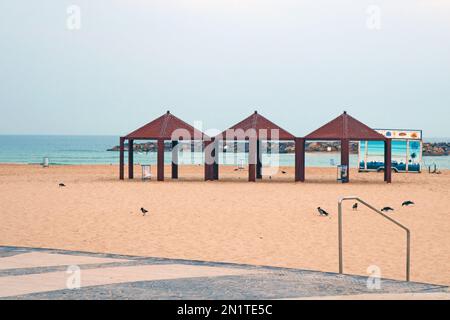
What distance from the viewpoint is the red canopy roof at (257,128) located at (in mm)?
29181

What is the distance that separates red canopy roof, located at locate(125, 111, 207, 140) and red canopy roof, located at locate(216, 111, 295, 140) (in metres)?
1.13

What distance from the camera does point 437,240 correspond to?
1334 centimetres

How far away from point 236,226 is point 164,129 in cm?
1554

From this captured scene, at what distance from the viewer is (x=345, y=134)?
2947 centimetres

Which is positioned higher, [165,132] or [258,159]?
[165,132]

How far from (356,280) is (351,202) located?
13440 millimetres

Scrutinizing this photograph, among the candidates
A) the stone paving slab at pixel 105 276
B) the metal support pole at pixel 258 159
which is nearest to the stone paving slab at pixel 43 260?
the stone paving slab at pixel 105 276

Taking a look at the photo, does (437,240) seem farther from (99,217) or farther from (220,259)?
(99,217)

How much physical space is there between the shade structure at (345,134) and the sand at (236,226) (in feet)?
15.0

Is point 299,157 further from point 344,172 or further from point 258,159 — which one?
point 258,159

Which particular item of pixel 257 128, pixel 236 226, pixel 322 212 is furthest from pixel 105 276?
pixel 257 128

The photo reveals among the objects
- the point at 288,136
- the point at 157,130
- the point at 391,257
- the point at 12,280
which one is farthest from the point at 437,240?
the point at 157,130

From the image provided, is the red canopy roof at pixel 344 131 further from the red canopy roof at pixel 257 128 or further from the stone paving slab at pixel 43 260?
the stone paving slab at pixel 43 260

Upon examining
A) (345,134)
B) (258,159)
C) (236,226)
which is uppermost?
(345,134)
